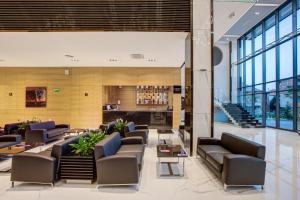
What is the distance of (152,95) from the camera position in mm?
13719

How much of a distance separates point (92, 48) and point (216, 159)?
20.3 ft

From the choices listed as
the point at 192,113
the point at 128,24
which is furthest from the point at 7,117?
the point at 192,113

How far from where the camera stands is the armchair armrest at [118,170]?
4.14 m

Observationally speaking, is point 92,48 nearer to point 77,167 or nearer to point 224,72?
point 77,167

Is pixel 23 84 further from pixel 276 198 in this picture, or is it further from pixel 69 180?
pixel 276 198

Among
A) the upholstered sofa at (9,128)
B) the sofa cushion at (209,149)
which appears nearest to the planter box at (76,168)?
the sofa cushion at (209,149)

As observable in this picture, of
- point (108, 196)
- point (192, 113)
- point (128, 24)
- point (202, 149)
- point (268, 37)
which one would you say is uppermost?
point (268, 37)

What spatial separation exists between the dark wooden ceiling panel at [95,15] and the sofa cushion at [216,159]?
133 inches

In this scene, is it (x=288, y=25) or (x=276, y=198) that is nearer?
(x=276, y=198)

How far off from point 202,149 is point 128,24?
3.68 metres

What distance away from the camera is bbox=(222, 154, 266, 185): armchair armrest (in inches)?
157

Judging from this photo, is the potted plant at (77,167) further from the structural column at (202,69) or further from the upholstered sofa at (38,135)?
the upholstered sofa at (38,135)

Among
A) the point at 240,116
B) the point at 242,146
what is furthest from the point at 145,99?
the point at 242,146

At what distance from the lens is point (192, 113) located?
21.7 feet
